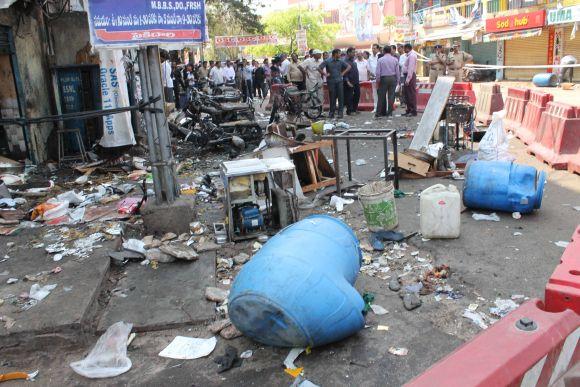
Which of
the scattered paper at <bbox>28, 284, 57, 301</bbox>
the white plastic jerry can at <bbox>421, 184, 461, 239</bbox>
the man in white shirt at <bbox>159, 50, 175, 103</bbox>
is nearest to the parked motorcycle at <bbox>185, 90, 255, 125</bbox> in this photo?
the man in white shirt at <bbox>159, 50, 175, 103</bbox>

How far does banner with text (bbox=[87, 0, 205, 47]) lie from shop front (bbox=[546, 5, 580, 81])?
22.8 metres

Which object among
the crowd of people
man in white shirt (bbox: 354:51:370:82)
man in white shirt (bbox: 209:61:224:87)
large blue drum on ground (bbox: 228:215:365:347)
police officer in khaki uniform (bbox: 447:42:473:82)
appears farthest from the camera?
man in white shirt (bbox: 209:61:224:87)

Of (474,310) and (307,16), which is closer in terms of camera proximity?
(474,310)

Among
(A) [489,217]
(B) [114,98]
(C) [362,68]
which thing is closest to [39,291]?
(A) [489,217]

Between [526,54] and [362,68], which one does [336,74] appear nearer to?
[362,68]

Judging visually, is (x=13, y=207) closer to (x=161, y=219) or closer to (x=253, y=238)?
(x=161, y=219)

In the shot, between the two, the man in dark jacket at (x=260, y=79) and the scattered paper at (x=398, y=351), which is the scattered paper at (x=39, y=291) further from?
the man in dark jacket at (x=260, y=79)

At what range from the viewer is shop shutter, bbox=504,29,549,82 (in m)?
27.5

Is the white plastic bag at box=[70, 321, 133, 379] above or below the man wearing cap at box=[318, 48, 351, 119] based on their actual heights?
below

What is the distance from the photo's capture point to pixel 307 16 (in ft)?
185

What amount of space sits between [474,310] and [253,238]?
2457mm

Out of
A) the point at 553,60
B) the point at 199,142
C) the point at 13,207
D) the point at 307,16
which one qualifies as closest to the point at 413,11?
the point at 553,60

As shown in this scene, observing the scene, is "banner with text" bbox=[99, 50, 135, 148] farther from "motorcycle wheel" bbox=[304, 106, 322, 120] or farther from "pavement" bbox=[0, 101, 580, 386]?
"motorcycle wheel" bbox=[304, 106, 322, 120]

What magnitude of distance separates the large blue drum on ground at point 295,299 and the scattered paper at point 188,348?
0.35 metres
